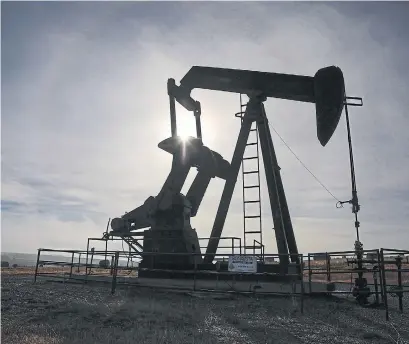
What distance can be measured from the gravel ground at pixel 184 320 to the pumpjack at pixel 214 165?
1759 mm

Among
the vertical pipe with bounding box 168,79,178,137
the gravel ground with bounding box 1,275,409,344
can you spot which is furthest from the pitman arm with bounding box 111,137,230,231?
the gravel ground with bounding box 1,275,409,344

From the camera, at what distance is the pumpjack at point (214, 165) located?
9.79 metres

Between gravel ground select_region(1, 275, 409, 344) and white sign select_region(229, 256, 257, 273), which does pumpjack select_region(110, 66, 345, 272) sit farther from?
gravel ground select_region(1, 275, 409, 344)

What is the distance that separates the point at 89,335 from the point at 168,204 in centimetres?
634

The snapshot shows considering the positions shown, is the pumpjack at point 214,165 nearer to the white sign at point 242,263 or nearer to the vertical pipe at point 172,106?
the vertical pipe at point 172,106

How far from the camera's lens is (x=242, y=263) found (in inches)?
344

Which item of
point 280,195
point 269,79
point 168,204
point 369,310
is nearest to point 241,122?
point 269,79

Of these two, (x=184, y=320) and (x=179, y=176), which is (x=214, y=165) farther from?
(x=184, y=320)

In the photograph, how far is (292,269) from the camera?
31.0 feet

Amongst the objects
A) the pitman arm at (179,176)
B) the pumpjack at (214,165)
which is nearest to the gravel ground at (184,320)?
the pumpjack at (214,165)

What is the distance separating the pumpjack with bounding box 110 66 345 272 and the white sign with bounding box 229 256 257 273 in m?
1.22

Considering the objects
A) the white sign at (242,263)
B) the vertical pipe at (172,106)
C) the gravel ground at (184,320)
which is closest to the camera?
the gravel ground at (184,320)

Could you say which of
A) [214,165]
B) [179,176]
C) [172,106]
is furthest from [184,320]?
Answer: [172,106]

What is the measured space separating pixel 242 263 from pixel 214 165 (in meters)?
4.10
